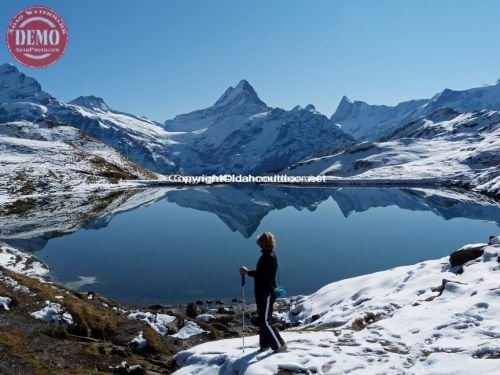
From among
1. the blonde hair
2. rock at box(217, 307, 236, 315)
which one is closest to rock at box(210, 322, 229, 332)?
rock at box(217, 307, 236, 315)

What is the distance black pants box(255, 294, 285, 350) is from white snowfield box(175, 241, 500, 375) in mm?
411

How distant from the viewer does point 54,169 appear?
14400cm

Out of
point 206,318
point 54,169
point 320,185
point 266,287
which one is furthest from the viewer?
point 320,185

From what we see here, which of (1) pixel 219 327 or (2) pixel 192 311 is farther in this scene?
(2) pixel 192 311

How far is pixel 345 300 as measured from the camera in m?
27.2

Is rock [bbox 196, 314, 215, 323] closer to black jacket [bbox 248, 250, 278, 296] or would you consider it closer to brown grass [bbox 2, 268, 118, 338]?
brown grass [bbox 2, 268, 118, 338]

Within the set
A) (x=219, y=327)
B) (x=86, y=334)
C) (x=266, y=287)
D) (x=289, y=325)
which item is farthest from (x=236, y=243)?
(x=266, y=287)

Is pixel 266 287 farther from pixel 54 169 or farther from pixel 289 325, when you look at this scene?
pixel 54 169

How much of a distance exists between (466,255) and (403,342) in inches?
470

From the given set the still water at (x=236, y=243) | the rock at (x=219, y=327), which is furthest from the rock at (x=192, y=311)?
the still water at (x=236, y=243)

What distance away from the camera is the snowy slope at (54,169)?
407ft

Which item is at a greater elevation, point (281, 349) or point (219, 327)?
point (281, 349)

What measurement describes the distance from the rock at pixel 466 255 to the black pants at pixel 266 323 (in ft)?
49.3

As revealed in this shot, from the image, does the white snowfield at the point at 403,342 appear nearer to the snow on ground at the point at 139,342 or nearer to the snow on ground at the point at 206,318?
the snow on ground at the point at 139,342
